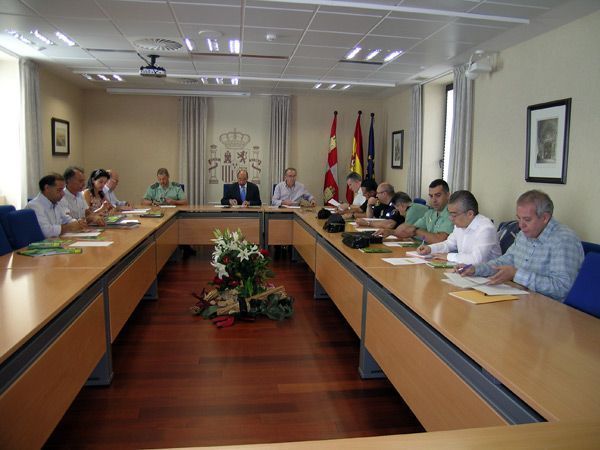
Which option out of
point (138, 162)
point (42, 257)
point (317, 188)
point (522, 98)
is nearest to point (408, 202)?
point (522, 98)

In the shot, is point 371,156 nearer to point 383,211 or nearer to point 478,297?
point 383,211

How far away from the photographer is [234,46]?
552 cm

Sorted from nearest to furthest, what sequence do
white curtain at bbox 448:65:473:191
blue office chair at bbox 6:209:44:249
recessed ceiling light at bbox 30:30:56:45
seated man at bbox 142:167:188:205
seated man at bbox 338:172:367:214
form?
blue office chair at bbox 6:209:44:249, recessed ceiling light at bbox 30:30:56:45, white curtain at bbox 448:65:473:191, seated man at bbox 338:172:367:214, seated man at bbox 142:167:188:205

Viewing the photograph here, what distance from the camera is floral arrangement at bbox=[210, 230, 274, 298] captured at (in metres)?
4.25

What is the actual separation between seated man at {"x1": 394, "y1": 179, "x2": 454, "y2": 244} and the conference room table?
784 mm

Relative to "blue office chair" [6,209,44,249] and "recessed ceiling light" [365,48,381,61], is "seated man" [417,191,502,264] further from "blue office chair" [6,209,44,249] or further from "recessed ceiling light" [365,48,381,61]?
"blue office chair" [6,209,44,249]

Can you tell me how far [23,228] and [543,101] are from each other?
4.90 m

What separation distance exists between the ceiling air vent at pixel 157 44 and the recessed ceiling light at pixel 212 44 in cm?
35

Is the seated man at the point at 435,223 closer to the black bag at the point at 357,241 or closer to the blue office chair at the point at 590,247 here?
the black bag at the point at 357,241

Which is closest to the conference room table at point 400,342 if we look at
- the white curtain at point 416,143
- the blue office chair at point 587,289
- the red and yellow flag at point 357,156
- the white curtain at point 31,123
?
the blue office chair at point 587,289

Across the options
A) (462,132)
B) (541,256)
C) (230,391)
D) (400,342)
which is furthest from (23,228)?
(462,132)

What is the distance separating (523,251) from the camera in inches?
109

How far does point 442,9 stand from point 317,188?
5.86 metres

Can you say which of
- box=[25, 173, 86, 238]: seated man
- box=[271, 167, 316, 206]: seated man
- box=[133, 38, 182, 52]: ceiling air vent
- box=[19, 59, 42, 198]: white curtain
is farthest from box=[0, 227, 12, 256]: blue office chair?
box=[271, 167, 316, 206]: seated man
